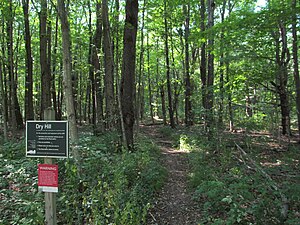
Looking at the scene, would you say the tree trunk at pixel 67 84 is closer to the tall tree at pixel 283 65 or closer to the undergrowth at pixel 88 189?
the undergrowth at pixel 88 189

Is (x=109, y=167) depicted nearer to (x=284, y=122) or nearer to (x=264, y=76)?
(x=264, y=76)

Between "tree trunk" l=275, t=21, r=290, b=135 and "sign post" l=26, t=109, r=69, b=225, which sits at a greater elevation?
"tree trunk" l=275, t=21, r=290, b=135

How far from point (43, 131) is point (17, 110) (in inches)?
630

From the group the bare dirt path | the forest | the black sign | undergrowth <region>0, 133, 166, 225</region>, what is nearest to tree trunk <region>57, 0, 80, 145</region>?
the forest

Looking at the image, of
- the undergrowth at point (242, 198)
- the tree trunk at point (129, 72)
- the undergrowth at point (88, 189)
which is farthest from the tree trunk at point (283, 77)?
the undergrowth at point (88, 189)

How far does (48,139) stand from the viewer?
11.0 ft

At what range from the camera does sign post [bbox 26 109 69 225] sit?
3.31 metres

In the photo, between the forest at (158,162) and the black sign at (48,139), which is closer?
the black sign at (48,139)

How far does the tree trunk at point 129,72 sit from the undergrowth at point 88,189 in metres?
0.80

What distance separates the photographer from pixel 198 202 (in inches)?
236

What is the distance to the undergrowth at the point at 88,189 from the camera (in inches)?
156

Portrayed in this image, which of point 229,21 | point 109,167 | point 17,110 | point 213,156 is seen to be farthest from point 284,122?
point 17,110

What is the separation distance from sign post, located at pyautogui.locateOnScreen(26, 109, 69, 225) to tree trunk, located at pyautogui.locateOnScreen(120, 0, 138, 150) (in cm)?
541

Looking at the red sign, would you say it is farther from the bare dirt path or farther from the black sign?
the bare dirt path
